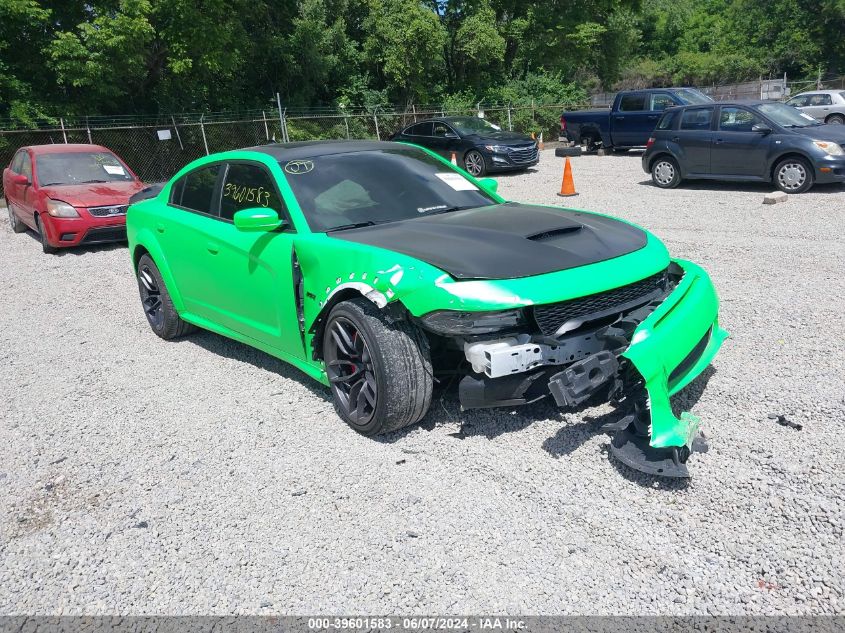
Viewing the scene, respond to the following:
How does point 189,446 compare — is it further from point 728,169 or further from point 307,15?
point 307,15

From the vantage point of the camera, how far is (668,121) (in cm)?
1316

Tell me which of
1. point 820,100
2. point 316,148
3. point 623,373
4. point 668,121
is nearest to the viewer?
point 623,373

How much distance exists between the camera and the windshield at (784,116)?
11.7 m

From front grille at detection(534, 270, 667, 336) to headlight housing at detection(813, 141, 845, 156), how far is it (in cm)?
943

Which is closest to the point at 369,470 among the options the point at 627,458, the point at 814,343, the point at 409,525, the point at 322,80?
the point at 409,525

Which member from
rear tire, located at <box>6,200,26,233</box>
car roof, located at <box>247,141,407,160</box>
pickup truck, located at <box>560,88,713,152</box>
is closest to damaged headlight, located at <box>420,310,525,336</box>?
car roof, located at <box>247,141,407,160</box>

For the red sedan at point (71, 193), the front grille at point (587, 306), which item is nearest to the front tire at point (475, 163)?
the red sedan at point (71, 193)

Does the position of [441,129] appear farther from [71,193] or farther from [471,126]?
[71,193]

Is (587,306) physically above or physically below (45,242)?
above

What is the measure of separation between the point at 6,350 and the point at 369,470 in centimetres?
428

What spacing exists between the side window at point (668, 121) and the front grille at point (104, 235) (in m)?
9.96

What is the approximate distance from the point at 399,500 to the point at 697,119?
38.1 feet

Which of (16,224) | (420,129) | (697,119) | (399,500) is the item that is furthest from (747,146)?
(16,224)

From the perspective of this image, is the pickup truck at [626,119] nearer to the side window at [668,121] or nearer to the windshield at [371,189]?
the side window at [668,121]
